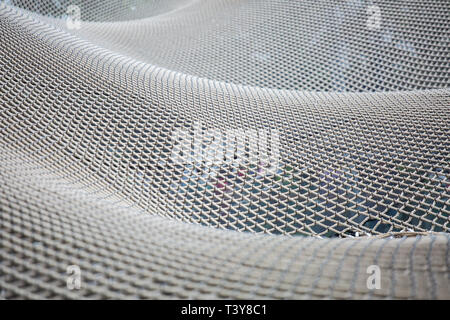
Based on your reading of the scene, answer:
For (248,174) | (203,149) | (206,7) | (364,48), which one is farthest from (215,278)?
(206,7)

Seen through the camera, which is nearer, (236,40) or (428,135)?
(428,135)

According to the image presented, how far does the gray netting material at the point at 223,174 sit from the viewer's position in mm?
671

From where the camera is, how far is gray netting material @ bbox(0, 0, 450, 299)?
2.20 feet

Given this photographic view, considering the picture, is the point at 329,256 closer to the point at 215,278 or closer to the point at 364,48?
the point at 215,278

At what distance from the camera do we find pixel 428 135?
1.43 metres

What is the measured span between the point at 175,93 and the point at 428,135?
1124 millimetres

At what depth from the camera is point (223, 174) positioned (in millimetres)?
1426
